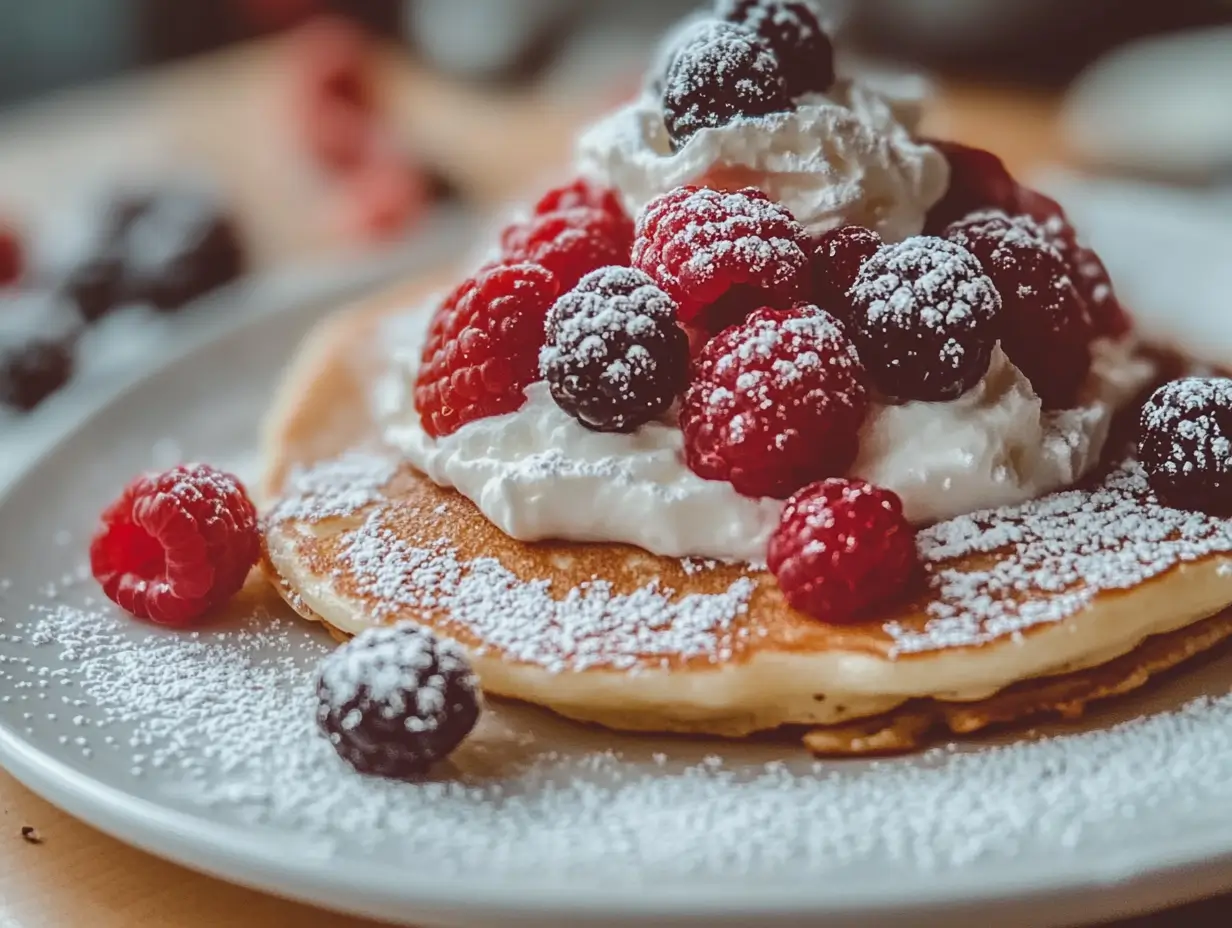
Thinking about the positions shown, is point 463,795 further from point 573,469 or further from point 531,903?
point 573,469

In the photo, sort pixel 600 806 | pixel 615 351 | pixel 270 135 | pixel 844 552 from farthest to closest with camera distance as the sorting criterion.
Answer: pixel 270 135
pixel 615 351
pixel 844 552
pixel 600 806

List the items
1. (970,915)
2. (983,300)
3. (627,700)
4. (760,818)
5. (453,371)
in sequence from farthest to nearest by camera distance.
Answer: (453,371) < (983,300) < (627,700) < (760,818) < (970,915)

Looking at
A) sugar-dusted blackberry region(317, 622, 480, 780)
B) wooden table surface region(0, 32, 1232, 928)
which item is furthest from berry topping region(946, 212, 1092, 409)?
wooden table surface region(0, 32, 1232, 928)

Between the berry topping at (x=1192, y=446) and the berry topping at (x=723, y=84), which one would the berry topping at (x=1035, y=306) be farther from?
the berry topping at (x=723, y=84)

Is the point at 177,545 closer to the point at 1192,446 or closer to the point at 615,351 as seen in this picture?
the point at 615,351

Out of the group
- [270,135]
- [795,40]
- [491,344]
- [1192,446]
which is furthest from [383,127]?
[1192,446]

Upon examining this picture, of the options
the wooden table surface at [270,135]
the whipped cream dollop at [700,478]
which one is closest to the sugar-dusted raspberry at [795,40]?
the whipped cream dollop at [700,478]

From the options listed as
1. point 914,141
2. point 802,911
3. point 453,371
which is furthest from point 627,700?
point 914,141
